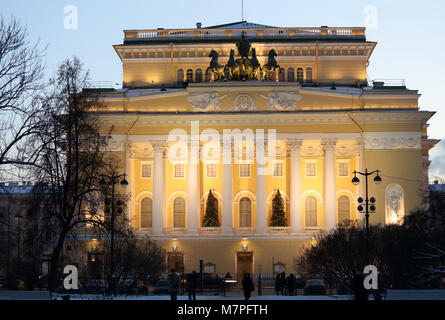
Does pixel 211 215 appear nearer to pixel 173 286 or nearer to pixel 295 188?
pixel 295 188

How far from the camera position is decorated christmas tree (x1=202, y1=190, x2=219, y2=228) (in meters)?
58.7

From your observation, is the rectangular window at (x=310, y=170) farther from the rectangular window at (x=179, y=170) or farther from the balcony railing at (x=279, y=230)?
the rectangular window at (x=179, y=170)

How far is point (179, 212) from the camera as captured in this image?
60.3 metres

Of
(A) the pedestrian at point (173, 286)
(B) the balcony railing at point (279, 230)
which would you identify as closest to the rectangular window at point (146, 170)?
(B) the balcony railing at point (279, 230)

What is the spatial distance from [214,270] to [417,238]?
2141cm

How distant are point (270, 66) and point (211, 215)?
42.9ft

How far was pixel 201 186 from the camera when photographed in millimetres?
60406

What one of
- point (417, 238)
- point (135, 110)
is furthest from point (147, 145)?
point (417, 238)

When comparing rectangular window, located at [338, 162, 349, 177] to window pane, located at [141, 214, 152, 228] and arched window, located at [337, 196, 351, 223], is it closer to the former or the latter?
arched window, located at [337, 196, 351, 223]

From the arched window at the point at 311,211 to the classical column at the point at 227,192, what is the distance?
6.55 meters

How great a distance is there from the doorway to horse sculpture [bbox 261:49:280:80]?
574 inches

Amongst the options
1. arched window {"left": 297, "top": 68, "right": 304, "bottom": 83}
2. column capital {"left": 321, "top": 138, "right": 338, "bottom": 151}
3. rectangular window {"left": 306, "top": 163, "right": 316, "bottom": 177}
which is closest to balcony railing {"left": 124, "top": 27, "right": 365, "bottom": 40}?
arched window {"left": 297, "top": 68, "right": 304, "bottom": 83}

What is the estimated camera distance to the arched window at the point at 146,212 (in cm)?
5962
